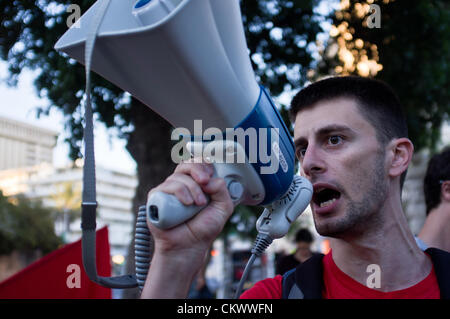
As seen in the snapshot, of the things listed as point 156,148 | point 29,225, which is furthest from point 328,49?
point 29,225

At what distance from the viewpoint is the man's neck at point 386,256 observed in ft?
5.23

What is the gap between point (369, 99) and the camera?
180 centimetres

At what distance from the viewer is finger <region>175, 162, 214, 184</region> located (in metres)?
1.08

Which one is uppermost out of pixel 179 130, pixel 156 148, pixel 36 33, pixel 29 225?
pixel 29 225

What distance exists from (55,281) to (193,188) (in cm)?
217

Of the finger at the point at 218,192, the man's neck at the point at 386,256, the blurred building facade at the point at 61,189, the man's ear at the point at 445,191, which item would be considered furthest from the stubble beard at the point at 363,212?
the blurred building facade at the point at 61,189

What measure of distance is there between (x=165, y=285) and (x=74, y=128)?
3.42 m

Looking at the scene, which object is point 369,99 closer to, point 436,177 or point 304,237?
point 436,177

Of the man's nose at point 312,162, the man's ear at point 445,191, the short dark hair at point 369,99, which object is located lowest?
the man's nose at point 312,162

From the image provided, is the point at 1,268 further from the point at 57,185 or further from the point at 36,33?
the point at 36,33

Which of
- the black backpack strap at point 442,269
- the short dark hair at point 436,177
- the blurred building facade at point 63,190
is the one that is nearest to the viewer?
the black backpack strap at point 442,269

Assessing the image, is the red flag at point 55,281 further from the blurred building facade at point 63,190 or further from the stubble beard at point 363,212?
the blurred building facade at point 63,190

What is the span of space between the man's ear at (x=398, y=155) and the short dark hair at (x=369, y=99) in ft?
0.10

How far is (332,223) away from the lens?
5.16 ft
